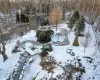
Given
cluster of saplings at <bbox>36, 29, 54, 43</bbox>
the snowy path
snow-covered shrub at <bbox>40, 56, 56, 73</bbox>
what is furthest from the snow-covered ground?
cluster of saplings at <bbox>36, 29, 54, 43</bbox>

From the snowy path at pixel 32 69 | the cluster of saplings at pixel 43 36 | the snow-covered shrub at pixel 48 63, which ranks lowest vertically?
the snowy path at pixel 32 69

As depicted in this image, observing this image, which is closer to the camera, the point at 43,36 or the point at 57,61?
the point at 57,61

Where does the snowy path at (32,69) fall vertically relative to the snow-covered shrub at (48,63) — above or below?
below

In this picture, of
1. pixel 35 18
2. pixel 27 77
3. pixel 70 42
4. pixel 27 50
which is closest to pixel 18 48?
pixel 27 50

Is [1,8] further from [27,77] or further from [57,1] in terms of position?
[27,77]

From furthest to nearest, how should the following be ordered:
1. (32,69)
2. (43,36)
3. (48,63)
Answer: (43,36) → (48,63) → (32,69)

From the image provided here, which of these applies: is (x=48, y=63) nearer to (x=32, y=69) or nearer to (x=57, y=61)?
(x=57, y=61)

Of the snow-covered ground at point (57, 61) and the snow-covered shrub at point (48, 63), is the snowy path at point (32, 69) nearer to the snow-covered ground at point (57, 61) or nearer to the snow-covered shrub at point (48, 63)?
the snow-covered ground at point (57, 61)

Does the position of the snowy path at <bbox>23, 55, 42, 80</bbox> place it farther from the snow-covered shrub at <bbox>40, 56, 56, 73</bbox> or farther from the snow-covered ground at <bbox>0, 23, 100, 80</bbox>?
the snow-covered shrub at <bbox>40, 56, 56, 73</bbox>

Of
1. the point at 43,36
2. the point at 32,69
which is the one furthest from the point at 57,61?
the point at 43,36

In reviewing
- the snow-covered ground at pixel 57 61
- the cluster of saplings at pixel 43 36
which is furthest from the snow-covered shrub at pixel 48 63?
the cluster of saplings at pixel 43 36

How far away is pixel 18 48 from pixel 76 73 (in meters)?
8.50

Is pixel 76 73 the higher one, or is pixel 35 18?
pixel 35 18

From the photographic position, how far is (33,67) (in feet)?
58.9
